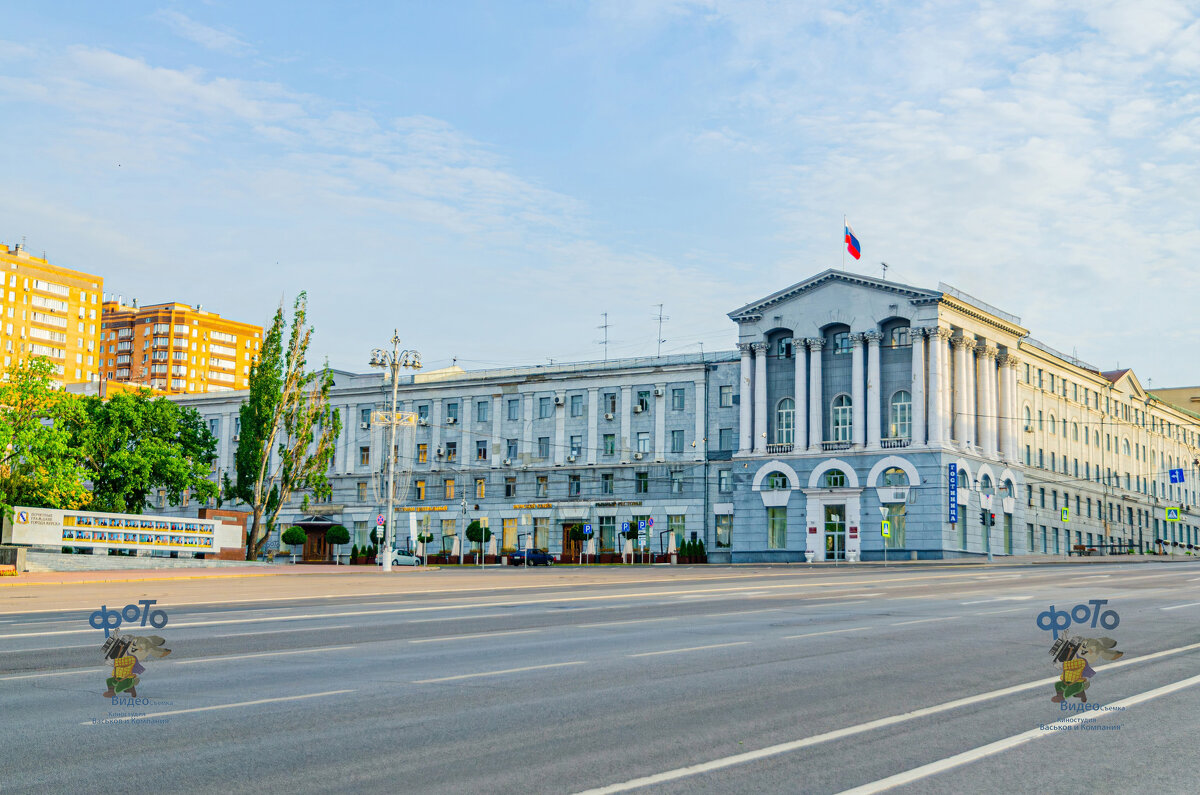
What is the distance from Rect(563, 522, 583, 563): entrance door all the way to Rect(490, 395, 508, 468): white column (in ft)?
26.4

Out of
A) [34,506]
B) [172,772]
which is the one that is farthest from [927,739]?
[34,506]

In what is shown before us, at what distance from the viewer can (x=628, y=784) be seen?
8.34m

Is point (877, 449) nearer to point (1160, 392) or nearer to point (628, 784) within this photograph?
point (628, 784)

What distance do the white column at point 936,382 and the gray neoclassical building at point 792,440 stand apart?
0.46 ft

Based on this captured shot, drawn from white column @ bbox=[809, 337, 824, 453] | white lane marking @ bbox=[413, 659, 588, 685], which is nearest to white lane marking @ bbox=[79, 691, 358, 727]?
white lane marking @ bbox=[413, 659, 588, 685]

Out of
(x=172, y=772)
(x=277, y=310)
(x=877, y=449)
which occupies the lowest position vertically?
(x=172, y=772)

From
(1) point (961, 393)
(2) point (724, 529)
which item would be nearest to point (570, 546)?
(2) point (724, 529)

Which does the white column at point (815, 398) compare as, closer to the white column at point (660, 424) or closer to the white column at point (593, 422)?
the white column at point (660, 424)

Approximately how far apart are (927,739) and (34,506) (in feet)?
166

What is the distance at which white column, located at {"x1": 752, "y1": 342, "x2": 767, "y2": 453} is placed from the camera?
82.3 m

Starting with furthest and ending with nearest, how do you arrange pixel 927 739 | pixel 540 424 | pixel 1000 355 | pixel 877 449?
pixel 540 424
pixel 1000 355
pixel 877 449
pixel 927 739

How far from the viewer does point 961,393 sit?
3120 inches

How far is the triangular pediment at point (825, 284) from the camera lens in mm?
77269

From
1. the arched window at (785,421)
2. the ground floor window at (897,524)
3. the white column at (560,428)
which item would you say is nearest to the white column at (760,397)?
the arched window at (785,421)
